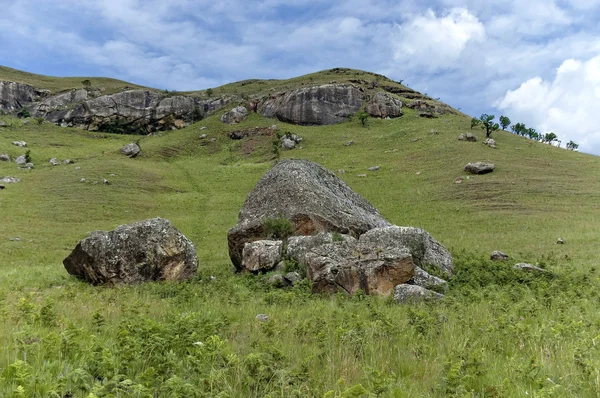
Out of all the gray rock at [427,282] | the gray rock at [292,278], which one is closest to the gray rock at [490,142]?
the gray rock at [427,282]

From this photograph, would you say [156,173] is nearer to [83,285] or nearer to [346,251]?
[83,285]

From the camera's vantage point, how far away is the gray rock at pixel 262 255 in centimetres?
1898

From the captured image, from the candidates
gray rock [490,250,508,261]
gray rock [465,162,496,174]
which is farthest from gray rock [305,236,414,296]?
gray rock [465,162,496,174]

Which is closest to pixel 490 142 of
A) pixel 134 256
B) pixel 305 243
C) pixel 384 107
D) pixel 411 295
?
pixel 384 107

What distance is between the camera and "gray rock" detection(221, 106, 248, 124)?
116625 mm

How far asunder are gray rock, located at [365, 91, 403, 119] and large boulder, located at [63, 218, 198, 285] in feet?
319

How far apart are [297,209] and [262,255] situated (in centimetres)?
480

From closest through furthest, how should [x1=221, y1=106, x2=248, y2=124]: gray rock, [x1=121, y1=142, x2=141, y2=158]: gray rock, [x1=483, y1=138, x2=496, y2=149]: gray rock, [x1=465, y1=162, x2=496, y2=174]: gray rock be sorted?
[x1=465, y1=162, x2=496, y2=174]: gray rock, [x1=483, y1=138, x2=496, y2=149]: gray rock, [x1=121, y1=142, x2=141, y2=158]: gray rock, [x1=221, y1=106, x2=248, y2=124]: gray rock

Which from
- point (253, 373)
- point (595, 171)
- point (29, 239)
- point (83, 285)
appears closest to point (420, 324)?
point (253, 373)

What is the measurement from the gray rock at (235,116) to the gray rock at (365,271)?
105770mm

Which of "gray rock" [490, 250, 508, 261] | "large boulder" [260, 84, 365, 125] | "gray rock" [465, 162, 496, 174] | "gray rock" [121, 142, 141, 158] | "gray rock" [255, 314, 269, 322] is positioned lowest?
"gray rock" [255, 314, 269, 322]

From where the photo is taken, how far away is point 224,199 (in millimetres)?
51906

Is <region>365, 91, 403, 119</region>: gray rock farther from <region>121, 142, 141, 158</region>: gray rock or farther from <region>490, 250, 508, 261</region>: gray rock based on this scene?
<region>490, 250, 508, 261</region>: gray rock

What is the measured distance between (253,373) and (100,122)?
136212 millimetres
